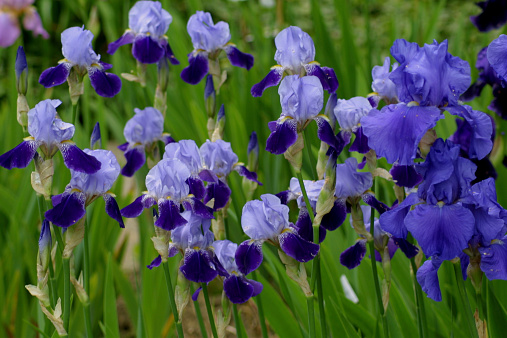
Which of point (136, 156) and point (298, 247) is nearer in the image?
point (298, 247)

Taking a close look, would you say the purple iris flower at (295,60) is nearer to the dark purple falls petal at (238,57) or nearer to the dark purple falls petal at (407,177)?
the dark purple falls petal at (407,177)

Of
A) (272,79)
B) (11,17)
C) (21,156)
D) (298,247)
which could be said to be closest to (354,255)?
(298,247)

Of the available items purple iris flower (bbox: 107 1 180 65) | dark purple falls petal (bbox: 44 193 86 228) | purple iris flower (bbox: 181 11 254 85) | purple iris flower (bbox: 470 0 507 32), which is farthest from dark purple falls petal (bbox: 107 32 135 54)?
purple iris flower (bbox: 470 0 507 32)

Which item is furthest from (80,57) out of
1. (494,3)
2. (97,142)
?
(494,3)

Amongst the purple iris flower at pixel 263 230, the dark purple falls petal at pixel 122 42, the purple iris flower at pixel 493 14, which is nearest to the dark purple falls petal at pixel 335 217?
the purple iris flower at pixel 263 230

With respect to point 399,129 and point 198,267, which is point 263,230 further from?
point 399,129
